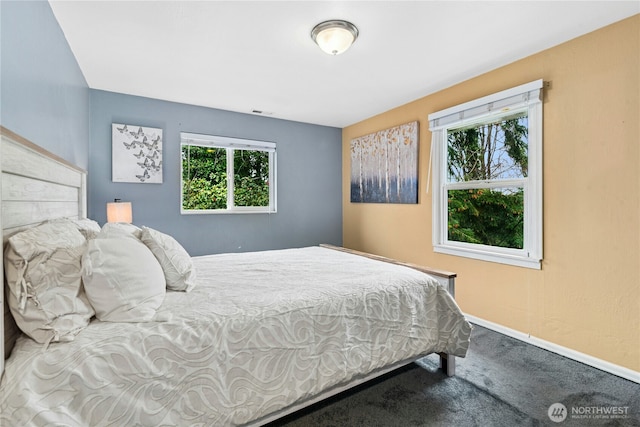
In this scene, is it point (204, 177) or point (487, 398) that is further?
point (204, 177)

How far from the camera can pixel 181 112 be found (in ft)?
12.1

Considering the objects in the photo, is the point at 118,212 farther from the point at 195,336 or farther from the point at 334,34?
the point at 334,34

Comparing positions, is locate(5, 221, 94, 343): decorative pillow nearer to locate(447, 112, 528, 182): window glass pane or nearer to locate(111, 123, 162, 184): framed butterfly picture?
locate(111, 123, 162, 184): framed butterfly picture

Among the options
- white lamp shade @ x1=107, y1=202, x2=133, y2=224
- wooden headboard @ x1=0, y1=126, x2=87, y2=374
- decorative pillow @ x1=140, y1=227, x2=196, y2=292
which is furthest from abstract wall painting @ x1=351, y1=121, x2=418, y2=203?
wooden headboard @ x1=0, y1=126, x2=87, y2=374

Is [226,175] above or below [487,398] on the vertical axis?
above

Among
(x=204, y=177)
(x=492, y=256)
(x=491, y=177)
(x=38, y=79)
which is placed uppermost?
(x=38, y=79)

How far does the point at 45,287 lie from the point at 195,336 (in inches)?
21.7

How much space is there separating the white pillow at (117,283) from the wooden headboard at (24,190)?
24 cm

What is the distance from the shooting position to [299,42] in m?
2.32

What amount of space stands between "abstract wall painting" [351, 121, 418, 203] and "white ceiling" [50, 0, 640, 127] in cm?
57

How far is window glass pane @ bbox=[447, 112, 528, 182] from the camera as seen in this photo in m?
2.72

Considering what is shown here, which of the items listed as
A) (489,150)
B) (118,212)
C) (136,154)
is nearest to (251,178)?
(136,154)

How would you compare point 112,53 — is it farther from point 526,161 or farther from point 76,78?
point 526,161

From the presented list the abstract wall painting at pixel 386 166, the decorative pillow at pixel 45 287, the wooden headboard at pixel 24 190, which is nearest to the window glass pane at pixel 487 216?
the abstract wall painting at pixel 386 166
